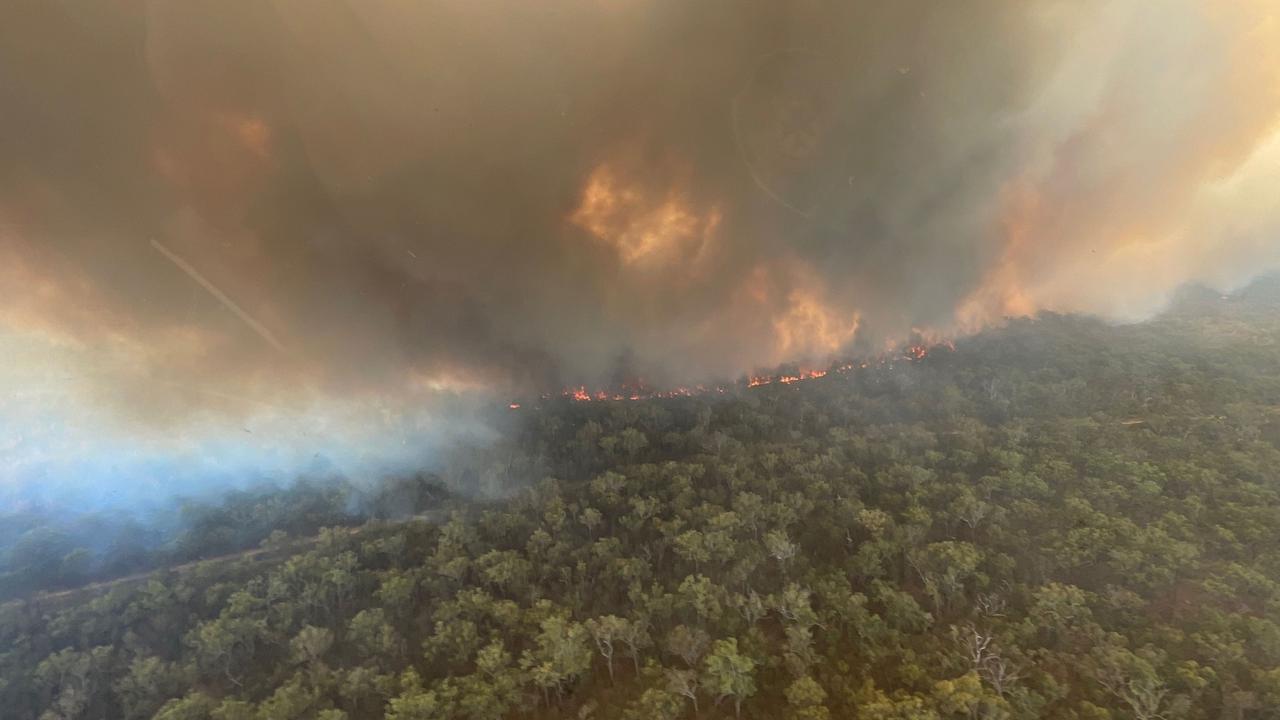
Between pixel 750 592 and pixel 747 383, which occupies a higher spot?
pixel 747 383

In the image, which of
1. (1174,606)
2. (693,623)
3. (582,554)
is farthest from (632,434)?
(1174,606)

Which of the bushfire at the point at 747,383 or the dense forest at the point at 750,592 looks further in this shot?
the bushfire at the point at 747,383

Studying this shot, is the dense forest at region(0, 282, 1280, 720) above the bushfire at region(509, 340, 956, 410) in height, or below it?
below

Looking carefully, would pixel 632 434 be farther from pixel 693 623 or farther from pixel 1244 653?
pixel 1244 653

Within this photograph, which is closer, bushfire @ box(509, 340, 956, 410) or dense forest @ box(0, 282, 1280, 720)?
dense forest @ box(0, 282, 1280, 720)
